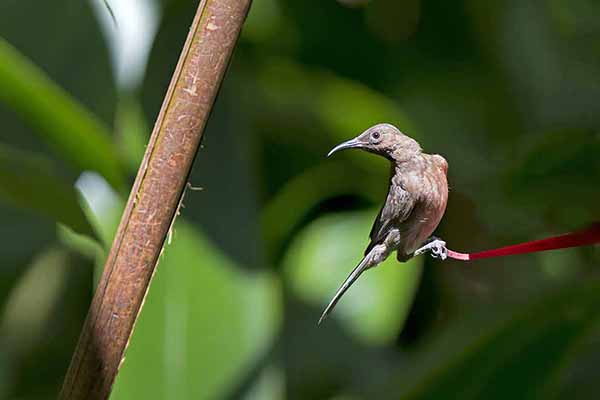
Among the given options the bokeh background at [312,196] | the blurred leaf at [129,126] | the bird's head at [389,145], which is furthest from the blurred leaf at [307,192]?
the bird's head at [389,145]

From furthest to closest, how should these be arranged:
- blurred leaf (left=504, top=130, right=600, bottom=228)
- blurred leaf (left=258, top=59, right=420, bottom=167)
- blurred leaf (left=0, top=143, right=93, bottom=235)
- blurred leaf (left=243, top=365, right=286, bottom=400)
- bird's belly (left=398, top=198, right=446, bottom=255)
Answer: blurred leaf (left=243, top=365, right=286, bottom=400)
blurred leaf (left=0, top=143, right=93, bottom=235)
blurred leaf (left=258, top=59, right=420, bottom=167)
blurred leaf (left=504, top=130, right=600, bottom=228)
bird's belly (left=398, top=198, right=446, bottom=255)

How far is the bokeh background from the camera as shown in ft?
2.03

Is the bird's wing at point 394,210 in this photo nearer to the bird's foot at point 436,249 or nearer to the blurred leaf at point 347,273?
the bird's foot at point 436,249

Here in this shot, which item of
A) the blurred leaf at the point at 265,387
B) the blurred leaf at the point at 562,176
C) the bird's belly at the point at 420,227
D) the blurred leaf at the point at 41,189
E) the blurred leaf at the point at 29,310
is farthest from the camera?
the blurred leaf at the point at 29,310

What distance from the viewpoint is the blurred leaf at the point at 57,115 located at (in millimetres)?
565

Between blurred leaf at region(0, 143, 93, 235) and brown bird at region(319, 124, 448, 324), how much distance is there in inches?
17.3

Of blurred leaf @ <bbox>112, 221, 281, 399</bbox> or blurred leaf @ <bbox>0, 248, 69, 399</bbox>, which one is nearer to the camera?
blurred leaf @ <bbox>112, 221, 281, 399</bbox>

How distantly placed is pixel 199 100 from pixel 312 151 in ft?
1.37

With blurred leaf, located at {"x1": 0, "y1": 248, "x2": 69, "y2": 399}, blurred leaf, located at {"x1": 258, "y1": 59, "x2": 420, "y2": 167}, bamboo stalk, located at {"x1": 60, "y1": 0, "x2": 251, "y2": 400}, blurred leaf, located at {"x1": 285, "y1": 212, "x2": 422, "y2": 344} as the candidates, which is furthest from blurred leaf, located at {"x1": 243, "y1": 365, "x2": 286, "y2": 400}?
bamboo stalk, located at {"x1": 60, "y1": 0, "x2": 251, "y2": 400}

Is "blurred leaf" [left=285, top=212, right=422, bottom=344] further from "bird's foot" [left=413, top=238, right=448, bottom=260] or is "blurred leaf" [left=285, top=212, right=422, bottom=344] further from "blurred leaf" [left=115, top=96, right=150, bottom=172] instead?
"bird's foot" [left=413, top=238, right=448, bottom=260]

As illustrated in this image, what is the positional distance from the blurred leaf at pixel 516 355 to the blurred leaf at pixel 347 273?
107 mm

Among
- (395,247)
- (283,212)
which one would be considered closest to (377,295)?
(283,212)

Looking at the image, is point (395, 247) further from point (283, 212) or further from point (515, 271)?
point (515, 271)

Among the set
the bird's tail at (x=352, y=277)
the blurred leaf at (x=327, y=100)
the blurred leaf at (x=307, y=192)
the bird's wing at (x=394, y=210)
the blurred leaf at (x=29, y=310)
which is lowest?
the blurred leaf at (x=29, y=310)
